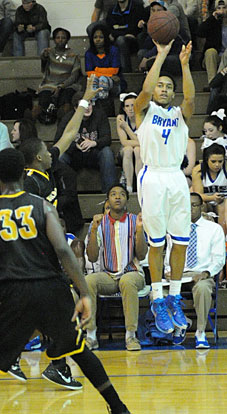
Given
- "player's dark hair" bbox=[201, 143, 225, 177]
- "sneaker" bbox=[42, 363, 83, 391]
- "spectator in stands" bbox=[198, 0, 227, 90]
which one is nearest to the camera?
"sneaker" bbox=[42, 363, 83, 391]

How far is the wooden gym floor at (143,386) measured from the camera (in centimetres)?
595

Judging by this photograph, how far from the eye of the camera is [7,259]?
16.1 feet

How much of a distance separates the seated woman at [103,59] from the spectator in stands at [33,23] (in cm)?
147

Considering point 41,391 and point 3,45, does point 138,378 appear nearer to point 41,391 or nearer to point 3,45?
point 41,391

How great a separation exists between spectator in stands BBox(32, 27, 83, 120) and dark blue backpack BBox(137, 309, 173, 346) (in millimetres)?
3827

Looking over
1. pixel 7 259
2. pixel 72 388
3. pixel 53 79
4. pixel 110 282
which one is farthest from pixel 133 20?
pixel 7 259

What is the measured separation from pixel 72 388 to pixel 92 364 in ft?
5.76

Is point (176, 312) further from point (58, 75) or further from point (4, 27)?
point (4, 27)

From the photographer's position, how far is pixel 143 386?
21.6ft

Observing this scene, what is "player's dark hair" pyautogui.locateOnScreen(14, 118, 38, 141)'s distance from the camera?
10492 mm

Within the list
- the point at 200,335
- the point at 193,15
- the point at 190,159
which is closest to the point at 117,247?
the point at 200,335

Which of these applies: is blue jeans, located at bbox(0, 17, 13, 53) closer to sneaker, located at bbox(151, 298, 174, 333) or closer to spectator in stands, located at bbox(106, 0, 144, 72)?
spectator in stands, located at bbox(106, 0, 144, 72)

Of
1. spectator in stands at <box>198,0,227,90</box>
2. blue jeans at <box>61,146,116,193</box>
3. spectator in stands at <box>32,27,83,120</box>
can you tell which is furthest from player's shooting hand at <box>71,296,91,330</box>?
spectator in stands at <box>198,0,227,90</box>

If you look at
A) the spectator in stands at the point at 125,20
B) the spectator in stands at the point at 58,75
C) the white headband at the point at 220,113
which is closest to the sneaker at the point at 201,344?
the white headband at the point at 220,113
